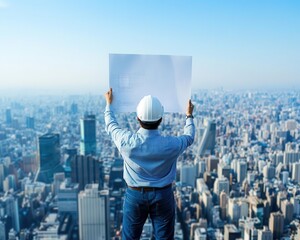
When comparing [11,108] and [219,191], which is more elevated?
[11,108]

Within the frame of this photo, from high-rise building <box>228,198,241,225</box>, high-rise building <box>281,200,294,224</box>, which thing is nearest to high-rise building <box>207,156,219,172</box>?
high-rise building <box>228,198,241,225</box>

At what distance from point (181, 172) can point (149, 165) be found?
617 centimetres

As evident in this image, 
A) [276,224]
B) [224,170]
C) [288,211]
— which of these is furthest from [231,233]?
[224,170]

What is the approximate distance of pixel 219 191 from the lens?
19.3ft

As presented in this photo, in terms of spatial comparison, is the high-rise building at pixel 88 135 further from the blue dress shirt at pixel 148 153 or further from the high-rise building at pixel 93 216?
the blue dress shirt at pixel 148 153

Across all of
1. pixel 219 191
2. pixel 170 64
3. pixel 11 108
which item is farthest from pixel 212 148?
pixel 170 64

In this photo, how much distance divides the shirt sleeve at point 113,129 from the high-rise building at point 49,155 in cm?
716

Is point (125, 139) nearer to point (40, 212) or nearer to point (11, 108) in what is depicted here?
point (40, 212)

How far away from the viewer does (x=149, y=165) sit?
23.7 inches

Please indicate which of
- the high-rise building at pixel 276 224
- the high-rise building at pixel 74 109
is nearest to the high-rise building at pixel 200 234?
the high-rise building at pixel 276 224

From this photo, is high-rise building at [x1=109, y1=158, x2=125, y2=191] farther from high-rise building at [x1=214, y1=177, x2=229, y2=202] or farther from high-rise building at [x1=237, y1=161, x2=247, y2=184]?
high-rise building at [x1=237, y1=161, x2=247, y2=184]

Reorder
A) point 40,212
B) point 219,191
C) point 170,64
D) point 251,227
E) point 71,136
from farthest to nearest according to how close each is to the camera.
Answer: point 71,136 < point 219,191 < point 40,212 < point 251,227 < point 170,64

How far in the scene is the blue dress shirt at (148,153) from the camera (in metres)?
0.59

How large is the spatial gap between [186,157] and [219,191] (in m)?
1.92
